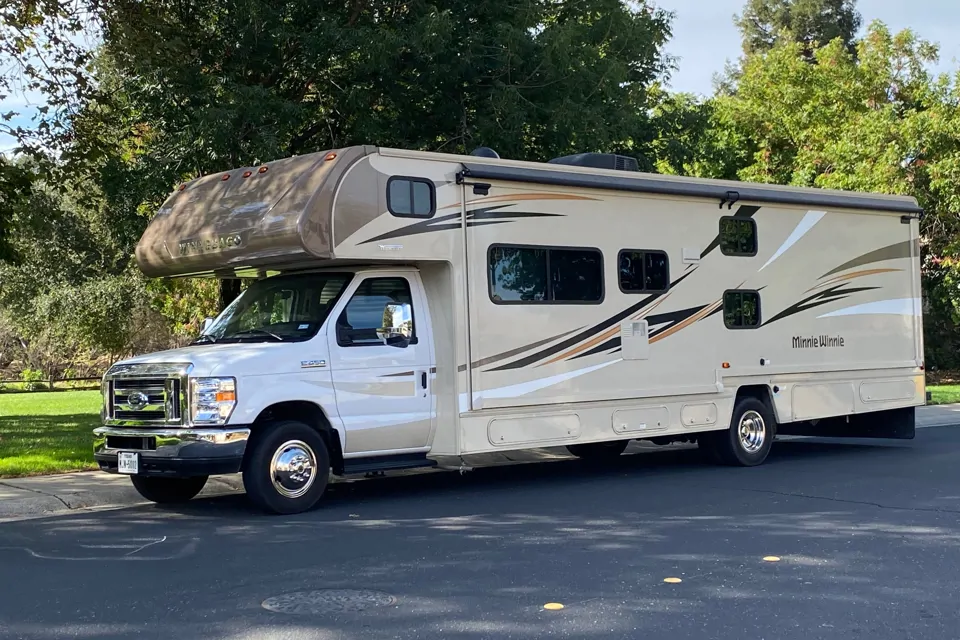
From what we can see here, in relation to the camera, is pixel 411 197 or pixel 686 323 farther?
pixel 686 323

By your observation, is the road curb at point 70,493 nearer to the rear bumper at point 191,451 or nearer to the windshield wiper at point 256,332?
the rear bumper at point 191,451

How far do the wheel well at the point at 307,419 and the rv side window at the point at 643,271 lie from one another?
3.68 metres

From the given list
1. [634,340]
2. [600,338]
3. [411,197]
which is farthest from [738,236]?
[411,197]

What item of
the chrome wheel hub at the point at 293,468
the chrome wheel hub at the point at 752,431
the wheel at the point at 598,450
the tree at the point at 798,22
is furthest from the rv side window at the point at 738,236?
the tree at the point at 798,22

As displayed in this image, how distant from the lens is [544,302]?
11.0m

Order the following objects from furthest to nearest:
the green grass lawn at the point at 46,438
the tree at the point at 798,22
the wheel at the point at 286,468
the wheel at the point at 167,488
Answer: the tree at the point at 798,22, the green grass lawn at the point at 46,438, the wheel at the point at 167,488, the wheel at the point at 286,468

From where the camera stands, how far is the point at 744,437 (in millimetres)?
12844

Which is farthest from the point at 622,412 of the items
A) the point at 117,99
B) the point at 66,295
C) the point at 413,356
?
the point at 66,295

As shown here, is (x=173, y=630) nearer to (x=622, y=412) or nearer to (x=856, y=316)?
(x=622, y=412)

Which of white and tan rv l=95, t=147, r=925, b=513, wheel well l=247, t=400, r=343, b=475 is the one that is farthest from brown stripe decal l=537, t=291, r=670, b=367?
wheel well l=247, t=400, r=343, b=475

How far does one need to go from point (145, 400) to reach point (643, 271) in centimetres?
549

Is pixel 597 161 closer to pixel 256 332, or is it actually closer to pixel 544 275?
pixel 544 275

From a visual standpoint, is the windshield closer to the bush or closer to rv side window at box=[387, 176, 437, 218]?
rv side window at box=[387, 176, 437, 218]

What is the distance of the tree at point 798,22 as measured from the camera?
56469mm
